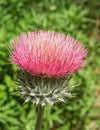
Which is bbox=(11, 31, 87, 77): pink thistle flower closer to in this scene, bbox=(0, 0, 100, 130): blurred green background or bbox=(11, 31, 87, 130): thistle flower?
bbox=(11, 31, 87, 130): thistle flower

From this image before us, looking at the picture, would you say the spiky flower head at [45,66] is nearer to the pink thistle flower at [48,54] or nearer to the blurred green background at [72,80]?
the pink thistle flower at [48,54]

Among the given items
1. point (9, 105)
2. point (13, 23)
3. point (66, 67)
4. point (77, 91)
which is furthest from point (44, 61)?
point (13, 23)

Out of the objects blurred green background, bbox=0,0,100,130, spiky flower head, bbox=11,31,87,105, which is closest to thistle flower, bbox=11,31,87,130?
spiky flower head, bbox=11,31,87,105

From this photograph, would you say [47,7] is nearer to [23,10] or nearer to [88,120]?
[23,10]

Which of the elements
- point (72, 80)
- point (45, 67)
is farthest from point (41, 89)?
point (72, 80)

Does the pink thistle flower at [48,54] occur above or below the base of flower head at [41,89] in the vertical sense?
above

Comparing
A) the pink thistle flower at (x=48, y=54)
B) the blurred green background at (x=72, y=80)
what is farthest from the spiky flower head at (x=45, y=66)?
the blurred green background at (x=72, y=80)

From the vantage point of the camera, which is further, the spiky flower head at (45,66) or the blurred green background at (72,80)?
the blurred green background at (72,80)
